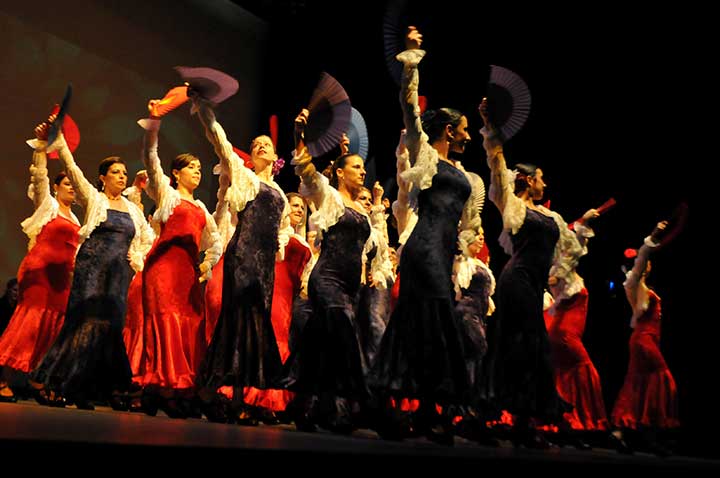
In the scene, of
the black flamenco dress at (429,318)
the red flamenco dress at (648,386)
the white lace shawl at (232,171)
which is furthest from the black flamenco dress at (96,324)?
the red flamenco dress at (648,386)

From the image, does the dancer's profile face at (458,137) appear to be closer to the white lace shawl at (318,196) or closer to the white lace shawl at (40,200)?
the white lace shawl at (318,196)

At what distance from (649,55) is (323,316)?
4693mm

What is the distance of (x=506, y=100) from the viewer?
216 inches

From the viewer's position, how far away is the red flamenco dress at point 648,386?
282 inches

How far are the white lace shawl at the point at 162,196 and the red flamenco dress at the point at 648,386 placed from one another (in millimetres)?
3488

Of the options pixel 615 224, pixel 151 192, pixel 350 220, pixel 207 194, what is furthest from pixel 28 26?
pixel 615 224

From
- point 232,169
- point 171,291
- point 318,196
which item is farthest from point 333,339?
point 171,291

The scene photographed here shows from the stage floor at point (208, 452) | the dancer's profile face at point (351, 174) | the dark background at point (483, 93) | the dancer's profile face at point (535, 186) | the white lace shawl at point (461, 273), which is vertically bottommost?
the stage floor at point (208, 452)

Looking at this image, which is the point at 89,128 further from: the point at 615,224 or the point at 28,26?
the point at 615,224

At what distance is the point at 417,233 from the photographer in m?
4.87

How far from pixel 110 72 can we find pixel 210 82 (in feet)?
13.1

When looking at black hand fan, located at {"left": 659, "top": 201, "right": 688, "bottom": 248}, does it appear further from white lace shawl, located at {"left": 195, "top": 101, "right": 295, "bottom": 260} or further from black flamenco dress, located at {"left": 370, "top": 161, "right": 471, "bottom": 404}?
white lace shawl, located at {"left": 195, "top": 101, "right": 295, "bottom": 260}

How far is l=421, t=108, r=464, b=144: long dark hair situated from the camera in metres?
5.14

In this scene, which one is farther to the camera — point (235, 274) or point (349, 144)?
point (349, 144)
